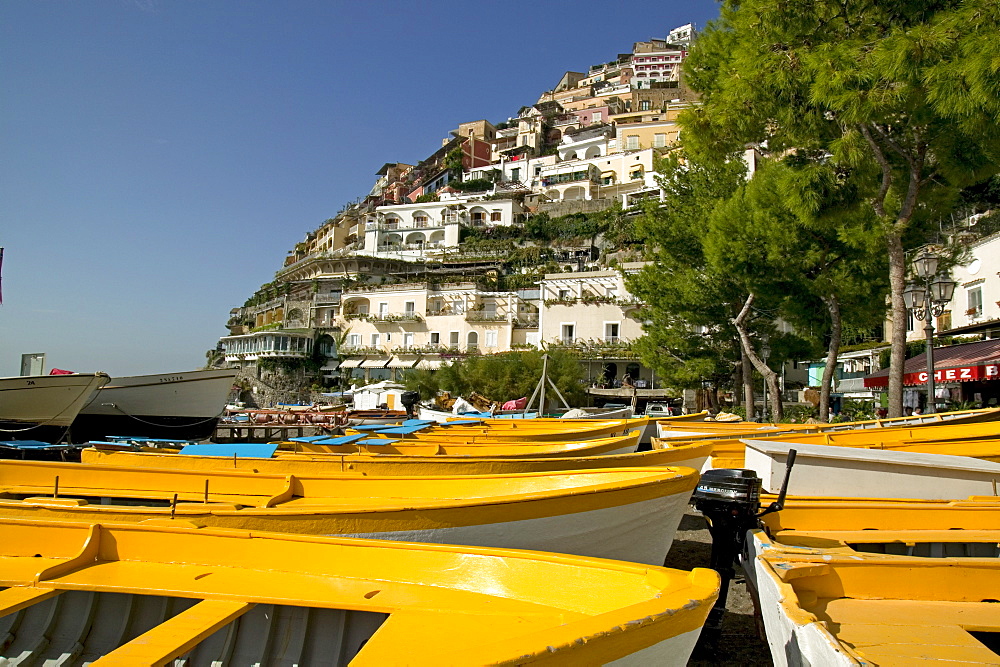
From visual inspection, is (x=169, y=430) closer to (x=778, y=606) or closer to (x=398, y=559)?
(x=398, y=559)

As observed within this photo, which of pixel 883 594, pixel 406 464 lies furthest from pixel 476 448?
pixel 883 594

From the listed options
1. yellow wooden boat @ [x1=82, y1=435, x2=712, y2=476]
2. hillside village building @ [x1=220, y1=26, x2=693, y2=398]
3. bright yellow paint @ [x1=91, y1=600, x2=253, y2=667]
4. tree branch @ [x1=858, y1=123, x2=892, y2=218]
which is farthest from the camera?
hillside village building @ [x1=220, y1=26, x2=693, y2=398]

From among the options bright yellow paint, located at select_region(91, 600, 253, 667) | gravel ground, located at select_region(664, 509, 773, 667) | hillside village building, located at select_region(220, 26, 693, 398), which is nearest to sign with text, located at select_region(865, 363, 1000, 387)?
gravel ground, located at select_region(664, 509, 773, 667)

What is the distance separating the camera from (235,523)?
517 centimetres

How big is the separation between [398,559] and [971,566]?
3267mm

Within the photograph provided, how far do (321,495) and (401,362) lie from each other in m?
36.0

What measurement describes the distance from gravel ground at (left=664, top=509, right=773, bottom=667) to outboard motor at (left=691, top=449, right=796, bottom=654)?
6.3 inches

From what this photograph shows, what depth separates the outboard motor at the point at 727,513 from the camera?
15.3ft

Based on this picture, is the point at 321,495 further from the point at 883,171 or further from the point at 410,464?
the point at 883,171

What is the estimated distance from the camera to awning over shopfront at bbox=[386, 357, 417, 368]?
1654 inches

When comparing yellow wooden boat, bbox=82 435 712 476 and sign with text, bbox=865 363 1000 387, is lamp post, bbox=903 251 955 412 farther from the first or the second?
yellow wooden boat, bbox=82 435 712 476

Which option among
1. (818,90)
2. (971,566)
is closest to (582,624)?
(971,566)

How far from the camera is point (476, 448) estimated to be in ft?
36.8

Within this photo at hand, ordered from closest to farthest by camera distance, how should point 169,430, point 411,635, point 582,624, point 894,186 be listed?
point 582,624
point 411,635
point 894,186
point 169,430
